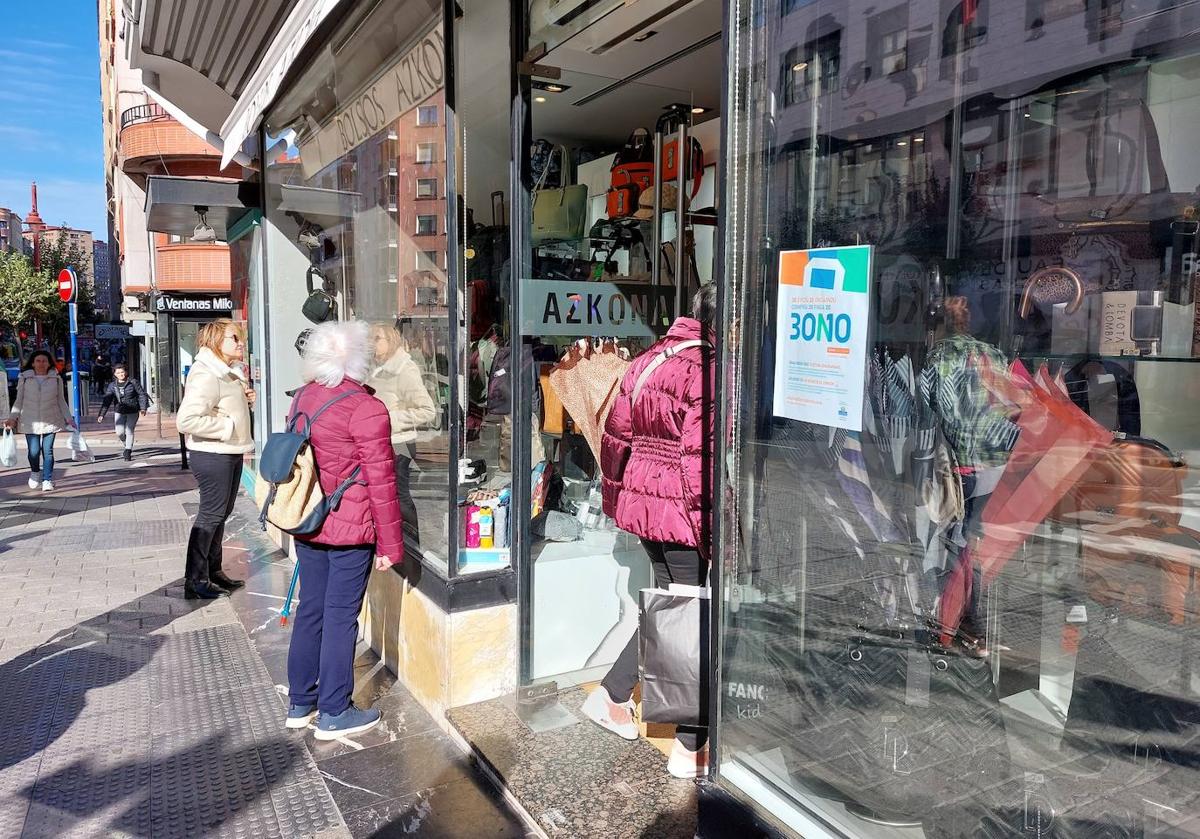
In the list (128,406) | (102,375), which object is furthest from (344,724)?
(102,375)

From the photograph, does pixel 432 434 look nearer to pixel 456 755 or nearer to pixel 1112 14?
pixel 456 755

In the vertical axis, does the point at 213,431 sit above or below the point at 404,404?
below

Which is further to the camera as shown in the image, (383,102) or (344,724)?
(383,102)

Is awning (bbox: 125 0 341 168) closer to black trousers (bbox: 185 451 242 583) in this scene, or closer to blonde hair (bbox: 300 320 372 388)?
blonde hair (bbox: 300 320 372 388)

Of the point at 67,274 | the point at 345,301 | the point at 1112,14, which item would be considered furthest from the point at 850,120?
the point at 67,274

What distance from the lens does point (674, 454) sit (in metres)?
3.04

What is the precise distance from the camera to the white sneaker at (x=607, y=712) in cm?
356

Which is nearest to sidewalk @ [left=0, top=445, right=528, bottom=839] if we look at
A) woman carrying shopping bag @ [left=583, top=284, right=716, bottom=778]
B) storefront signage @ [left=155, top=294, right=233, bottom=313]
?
woman carrying shopping bag @ [left=583, top=284, right=716, bottom=778]

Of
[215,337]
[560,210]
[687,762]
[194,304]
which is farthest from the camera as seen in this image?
[194,304]

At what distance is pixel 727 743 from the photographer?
236 centimetres

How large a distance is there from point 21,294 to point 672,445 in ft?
144

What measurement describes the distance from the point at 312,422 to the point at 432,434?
0.78 meters

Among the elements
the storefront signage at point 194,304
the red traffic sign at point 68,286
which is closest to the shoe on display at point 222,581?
the red traffic sign at point 68,286

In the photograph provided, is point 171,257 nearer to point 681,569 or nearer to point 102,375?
point 102,375
